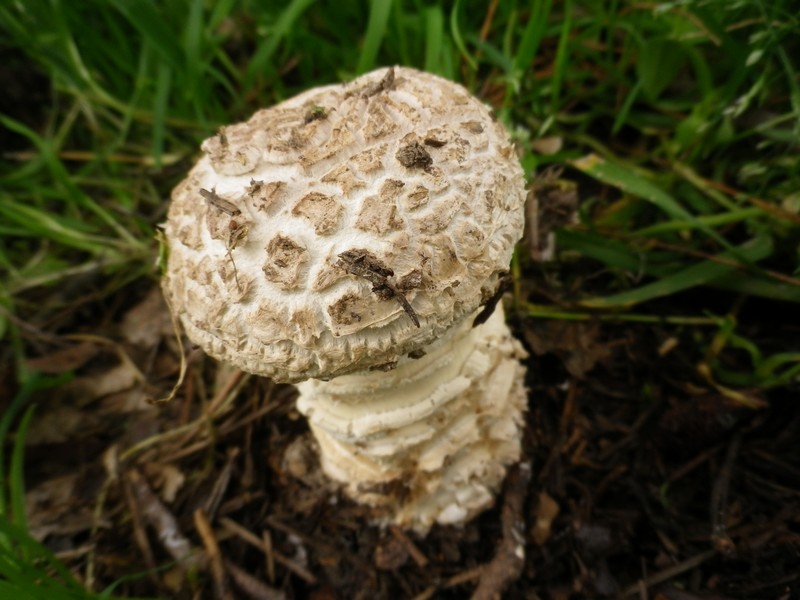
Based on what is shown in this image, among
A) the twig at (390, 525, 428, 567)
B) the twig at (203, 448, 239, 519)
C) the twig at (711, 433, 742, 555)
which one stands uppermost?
the twig at (711, 433, 742, 555)

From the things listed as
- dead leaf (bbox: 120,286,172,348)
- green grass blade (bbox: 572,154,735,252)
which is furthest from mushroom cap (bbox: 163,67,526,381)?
dead leaf (bbox: 120,286,172,348)

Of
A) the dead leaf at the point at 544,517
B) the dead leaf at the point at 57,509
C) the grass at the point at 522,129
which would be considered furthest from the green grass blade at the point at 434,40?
the dead leaf at the point at 57,509

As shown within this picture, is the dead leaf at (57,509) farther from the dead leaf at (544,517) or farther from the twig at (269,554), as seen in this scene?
the dead leaf at (544,517)

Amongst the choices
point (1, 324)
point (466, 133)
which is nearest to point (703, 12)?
point (466, 133)

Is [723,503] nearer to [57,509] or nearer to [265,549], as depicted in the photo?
[265,549]

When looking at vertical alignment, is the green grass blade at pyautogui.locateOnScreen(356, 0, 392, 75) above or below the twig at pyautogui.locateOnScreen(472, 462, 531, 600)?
above

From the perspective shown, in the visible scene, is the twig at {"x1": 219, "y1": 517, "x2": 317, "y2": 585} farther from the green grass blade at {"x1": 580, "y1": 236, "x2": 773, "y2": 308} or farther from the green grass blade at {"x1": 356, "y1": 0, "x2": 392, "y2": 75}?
the green grass blade at {"x1": 356, "y1": 0, "x2": 392, "y2": 75}

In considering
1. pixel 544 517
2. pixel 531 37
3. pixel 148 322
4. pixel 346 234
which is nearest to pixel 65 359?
pixel 148 322
